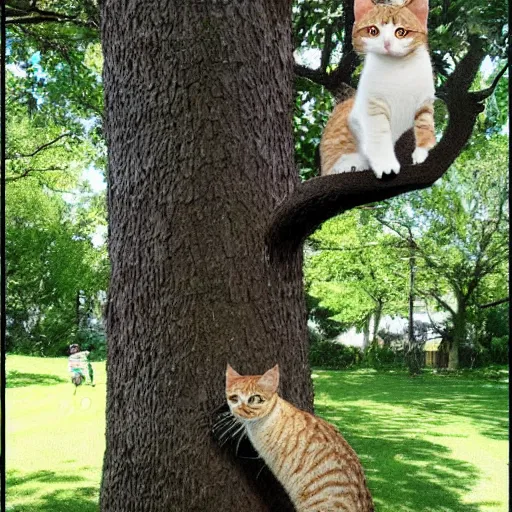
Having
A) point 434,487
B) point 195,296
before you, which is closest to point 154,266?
point 195,296

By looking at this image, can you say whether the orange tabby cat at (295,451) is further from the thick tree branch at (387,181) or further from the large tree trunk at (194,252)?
the thick tree branch at (387,181)

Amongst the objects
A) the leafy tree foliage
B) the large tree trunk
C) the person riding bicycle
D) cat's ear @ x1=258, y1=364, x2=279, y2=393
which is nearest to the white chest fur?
the large tree trunk

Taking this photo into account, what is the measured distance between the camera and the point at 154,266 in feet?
3.19

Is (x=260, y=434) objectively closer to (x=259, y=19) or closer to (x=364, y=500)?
(x=364, y=500)

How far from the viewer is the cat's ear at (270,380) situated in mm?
914

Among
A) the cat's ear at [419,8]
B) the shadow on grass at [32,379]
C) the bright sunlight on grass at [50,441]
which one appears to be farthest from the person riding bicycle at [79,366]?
the cat's ear at [419,8]

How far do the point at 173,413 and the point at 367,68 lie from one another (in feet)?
1.99

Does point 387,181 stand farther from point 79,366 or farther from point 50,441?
point 50,441

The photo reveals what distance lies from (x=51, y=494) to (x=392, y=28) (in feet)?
9.16

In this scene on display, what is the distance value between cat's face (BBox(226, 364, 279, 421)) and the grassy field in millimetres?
1758

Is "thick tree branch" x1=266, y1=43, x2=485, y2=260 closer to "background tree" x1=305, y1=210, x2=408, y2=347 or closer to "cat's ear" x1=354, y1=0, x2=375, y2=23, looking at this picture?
"cat's ear" x1=354, y1=0, x2=375, y2=23

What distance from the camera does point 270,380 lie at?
3.01 feet

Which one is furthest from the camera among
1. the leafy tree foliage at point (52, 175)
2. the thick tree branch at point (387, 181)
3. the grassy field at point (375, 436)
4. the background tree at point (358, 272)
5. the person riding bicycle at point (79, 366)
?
the background tree at point (358, 272)

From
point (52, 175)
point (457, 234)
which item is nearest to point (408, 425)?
point (457, 234)
